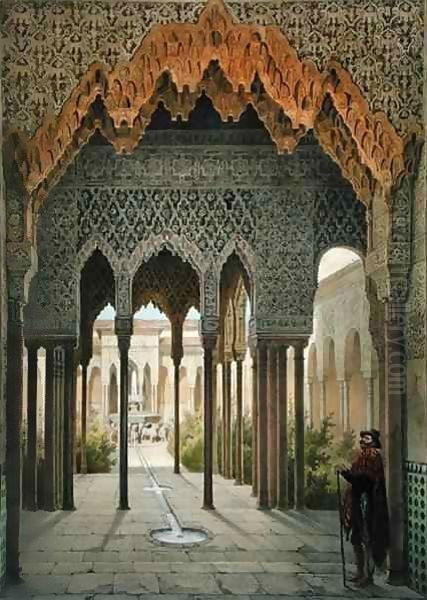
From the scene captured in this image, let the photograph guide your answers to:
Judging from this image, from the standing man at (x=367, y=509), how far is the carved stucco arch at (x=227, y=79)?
1.82m

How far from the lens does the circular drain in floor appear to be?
7464 mm

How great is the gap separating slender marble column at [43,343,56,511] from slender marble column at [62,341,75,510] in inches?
7.5

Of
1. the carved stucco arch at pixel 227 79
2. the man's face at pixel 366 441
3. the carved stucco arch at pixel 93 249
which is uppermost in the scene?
the carved stucco arch at pixel 227 79

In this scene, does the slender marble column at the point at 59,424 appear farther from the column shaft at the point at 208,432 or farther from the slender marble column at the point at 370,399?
the slender marble column at the point at 370,399

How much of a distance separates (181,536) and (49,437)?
2589mm

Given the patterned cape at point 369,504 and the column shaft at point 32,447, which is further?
the column shaft at point 32,447

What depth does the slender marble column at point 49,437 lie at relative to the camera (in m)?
9.58

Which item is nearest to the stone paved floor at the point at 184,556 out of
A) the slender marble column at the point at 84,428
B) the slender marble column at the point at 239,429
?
the slender marble column at the point at 239,429

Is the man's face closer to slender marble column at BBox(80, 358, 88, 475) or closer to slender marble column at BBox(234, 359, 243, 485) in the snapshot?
slender marble column at BBox(234, 359, 243, 485)

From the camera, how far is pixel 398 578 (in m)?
5.77

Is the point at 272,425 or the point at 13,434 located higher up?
the point at 13,434

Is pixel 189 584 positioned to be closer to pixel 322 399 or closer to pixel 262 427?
pixel 262 427

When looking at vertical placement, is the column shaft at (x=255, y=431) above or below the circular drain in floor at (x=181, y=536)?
above

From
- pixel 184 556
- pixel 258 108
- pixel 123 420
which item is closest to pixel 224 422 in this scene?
pixel 123 420
